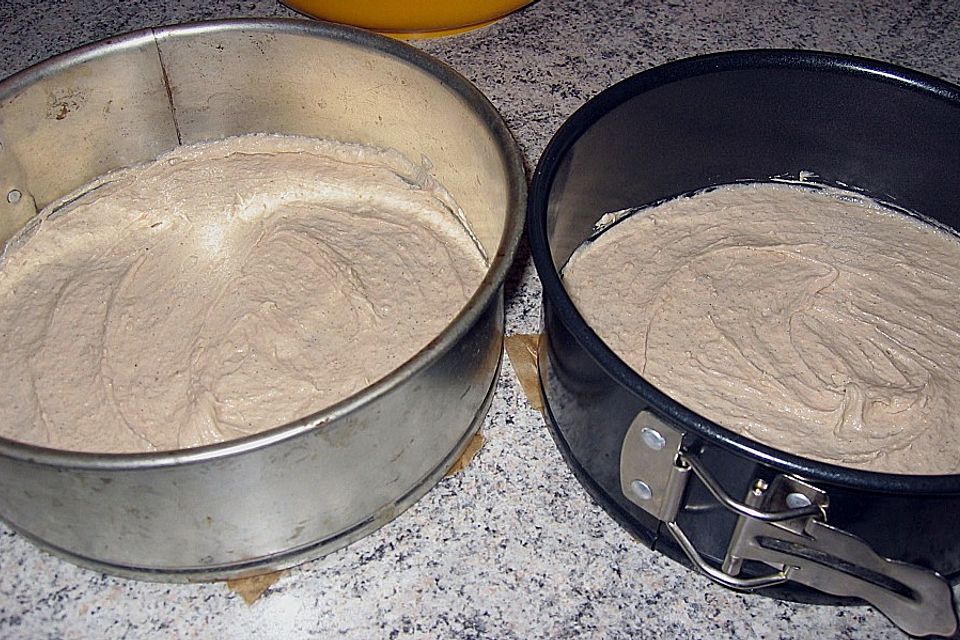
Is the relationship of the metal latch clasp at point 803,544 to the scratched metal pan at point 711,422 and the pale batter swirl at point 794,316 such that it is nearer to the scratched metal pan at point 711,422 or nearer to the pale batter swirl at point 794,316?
the scratched metal pan at point 711,422

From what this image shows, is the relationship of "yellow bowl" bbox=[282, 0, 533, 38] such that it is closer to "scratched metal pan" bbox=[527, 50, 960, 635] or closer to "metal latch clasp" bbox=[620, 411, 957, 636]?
"scratched metal pan" bbox=[527, 50, 960, 635]

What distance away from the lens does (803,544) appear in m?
0.74

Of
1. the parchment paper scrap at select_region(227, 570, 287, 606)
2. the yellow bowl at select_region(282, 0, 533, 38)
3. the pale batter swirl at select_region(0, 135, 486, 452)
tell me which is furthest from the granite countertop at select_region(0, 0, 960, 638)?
the yellow bowl at select_region(282, 0, 533, 38)

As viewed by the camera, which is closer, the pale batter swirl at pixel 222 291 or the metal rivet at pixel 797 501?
the metal rivet at pixel 797 501

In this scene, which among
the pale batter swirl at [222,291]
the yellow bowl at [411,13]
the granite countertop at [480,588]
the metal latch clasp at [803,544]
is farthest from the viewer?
the yellow bowl at [411,13]

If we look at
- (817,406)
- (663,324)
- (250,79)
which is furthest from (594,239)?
(250,79)

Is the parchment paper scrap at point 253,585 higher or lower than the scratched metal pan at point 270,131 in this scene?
lower

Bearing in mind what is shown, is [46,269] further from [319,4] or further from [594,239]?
[594,239]

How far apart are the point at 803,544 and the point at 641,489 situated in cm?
14

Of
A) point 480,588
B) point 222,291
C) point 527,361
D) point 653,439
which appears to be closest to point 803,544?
point 653,439

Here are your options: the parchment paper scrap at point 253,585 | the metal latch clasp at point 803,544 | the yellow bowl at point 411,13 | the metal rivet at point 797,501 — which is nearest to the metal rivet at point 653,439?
the metal latch clasp at point 803,544

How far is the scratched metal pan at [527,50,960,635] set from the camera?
2.37 ft

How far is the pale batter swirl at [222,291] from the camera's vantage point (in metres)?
0.95

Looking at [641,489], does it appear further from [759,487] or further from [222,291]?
[222,291]
